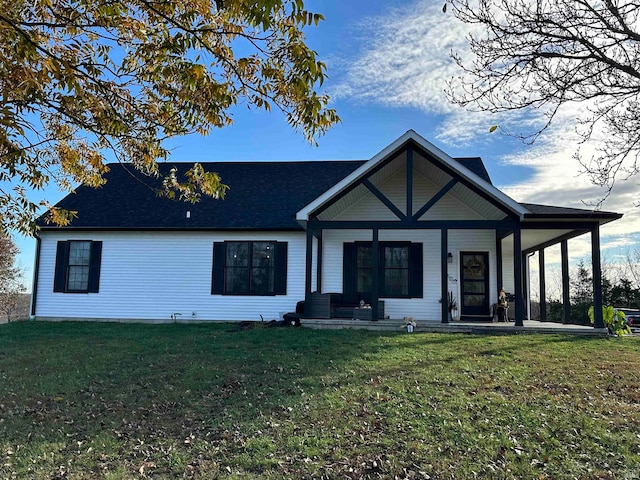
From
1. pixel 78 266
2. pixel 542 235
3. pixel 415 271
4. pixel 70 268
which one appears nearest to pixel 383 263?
pixel 415 271

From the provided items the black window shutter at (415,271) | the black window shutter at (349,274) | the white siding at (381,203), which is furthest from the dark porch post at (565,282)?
the black window shutter at (349,274)

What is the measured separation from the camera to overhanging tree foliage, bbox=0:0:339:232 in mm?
4605

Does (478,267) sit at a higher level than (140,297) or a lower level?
higher

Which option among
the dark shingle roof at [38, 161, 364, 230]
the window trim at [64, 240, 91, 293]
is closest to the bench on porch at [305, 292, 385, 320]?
the dark shingle roof at [38, 161, 364, 230]

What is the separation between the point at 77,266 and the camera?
14.7m

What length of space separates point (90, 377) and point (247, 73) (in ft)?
16.5

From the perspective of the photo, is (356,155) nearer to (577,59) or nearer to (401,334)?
(401,334)

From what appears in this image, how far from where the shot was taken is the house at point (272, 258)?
44.6ft

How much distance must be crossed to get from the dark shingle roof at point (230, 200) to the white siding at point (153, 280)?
1.17ft

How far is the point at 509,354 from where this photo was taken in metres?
8.64

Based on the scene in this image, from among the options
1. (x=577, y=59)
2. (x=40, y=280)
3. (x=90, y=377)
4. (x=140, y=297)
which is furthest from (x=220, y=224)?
(x=577, y=59)

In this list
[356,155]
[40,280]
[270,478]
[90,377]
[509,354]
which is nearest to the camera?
[270,478]

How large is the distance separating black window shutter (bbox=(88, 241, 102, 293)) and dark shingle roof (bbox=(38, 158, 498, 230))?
2.38 ft

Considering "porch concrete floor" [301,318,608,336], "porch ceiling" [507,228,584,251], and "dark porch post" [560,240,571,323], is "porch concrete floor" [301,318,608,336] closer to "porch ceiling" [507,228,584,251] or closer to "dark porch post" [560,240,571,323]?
"dark porch post" [560,240,571,323]
